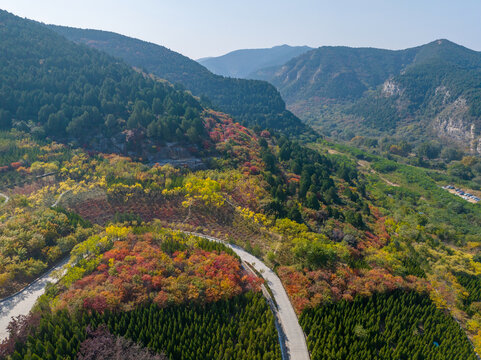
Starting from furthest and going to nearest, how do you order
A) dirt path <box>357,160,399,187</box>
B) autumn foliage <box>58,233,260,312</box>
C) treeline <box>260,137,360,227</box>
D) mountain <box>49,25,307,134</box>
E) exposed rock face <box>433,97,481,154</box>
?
mountain <box>49,25,307,134</box> → exposed rock face <box>433,97,481,154</box> → dirt path <box>357,160,399,187</box> → treeline <box>260,137,360,227</box> → autumn foliage <box>58,233,260,312</box>

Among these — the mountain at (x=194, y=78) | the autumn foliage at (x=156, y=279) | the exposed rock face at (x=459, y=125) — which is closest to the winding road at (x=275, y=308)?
the autumn foliage at (x=156, y=279)

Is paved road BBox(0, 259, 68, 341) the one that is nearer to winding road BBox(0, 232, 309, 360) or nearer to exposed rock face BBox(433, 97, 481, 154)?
winding road BBox(0, 232, 309, 360)

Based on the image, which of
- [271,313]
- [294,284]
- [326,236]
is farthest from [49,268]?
[326,236]

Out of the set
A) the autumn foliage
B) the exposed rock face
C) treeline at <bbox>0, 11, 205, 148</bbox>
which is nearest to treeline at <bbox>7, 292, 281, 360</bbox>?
the autumn foliage

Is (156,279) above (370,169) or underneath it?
underneath

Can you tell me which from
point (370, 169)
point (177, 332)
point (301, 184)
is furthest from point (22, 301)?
point (370, 169)

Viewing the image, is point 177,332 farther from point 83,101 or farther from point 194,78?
point 194,78

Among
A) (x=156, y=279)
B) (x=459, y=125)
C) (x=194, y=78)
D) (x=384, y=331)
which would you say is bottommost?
(x=384, y=331)

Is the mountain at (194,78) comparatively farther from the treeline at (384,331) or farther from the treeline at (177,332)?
the treeline at (177,332)
